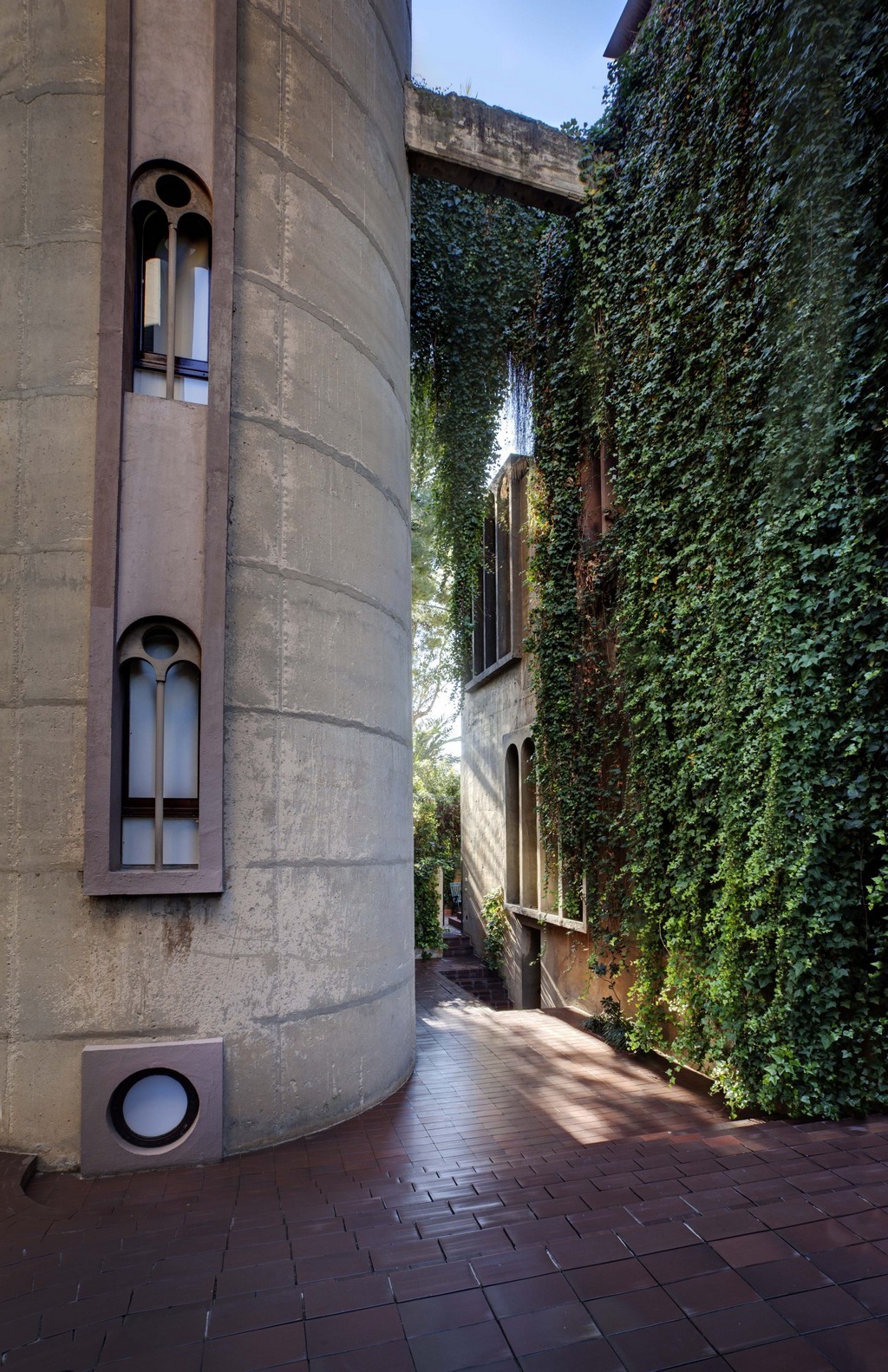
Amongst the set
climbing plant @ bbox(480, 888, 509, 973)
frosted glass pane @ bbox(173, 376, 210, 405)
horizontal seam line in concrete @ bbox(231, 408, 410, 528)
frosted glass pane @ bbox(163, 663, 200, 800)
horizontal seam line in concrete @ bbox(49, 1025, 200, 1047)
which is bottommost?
climbing plant @ bbox(480, 888, 509, 973)

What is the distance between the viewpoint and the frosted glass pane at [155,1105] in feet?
14.0

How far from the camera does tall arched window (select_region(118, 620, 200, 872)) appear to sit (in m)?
4.48

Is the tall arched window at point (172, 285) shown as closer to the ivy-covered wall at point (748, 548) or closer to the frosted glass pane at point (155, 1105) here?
the ivy-covered wall at point (748, 548)

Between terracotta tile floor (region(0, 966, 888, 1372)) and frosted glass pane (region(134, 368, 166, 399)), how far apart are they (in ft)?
13.6

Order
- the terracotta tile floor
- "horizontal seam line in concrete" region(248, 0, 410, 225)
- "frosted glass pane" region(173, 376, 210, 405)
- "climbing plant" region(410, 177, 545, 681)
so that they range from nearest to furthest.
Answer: the terracotta tile floor, "frosted glass pane" region(173, 376, 210, 405), "horizontal seam line in concrete" region(248, 0, 410, 225), "climbing plant" region(410, 177, 545, 681)

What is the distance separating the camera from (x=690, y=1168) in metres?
3.79

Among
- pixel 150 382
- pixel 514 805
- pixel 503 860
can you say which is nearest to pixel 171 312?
pixel 150 382

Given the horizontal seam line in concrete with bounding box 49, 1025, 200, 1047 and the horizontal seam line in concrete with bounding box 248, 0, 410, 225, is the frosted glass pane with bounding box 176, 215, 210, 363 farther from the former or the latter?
the horizontal seam line in concrete with bounding box 49, 1025, 200, 1047

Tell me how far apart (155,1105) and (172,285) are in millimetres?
4527

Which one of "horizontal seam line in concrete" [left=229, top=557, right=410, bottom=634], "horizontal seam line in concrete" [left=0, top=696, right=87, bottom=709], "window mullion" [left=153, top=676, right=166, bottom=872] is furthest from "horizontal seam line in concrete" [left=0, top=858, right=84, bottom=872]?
"horizontal seam line in concrete" [left=229, top=557, right=410, bottom=634]

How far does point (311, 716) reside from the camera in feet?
16.5

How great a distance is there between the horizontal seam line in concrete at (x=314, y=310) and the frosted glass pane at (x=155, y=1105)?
4552 mm

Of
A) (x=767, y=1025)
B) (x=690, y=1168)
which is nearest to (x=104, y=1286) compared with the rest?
(x=690, y=1168)

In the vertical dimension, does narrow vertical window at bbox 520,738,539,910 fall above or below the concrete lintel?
below
